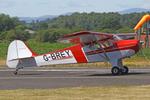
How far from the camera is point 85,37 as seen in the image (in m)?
25.4

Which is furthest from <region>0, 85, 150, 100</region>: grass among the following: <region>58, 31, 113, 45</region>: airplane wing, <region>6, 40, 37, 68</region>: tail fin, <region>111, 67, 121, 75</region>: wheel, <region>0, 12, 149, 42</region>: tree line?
<region>0, 12, 149, 42</region>: tree line

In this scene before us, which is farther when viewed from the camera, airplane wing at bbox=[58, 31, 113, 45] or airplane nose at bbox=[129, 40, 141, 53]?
airplane nose at bbox=[129, 40, 141, 53]

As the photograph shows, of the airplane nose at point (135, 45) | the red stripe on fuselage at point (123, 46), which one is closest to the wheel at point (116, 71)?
the red stripe on fuselage at point (123, 46)

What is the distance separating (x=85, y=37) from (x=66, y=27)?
→ 101 metres

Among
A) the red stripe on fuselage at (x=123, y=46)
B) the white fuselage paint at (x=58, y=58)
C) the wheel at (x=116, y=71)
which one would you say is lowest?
the wheel at (x=116, y=71)

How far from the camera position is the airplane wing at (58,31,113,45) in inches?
963

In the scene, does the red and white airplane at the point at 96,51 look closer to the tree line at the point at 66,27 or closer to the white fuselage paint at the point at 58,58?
the white fuselage paint at the point at 58,58

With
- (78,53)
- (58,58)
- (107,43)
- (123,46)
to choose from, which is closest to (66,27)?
(58,58)

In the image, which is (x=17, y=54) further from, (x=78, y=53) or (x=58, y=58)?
(x=78, y=53)

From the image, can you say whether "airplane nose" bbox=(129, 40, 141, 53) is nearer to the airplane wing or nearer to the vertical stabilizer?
the airplane wing

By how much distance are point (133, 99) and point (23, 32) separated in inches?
3274

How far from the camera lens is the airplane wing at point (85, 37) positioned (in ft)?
80.3

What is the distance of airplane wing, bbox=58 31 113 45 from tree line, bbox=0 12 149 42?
23.1 metres

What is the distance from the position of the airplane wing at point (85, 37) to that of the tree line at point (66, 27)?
2307 cm
